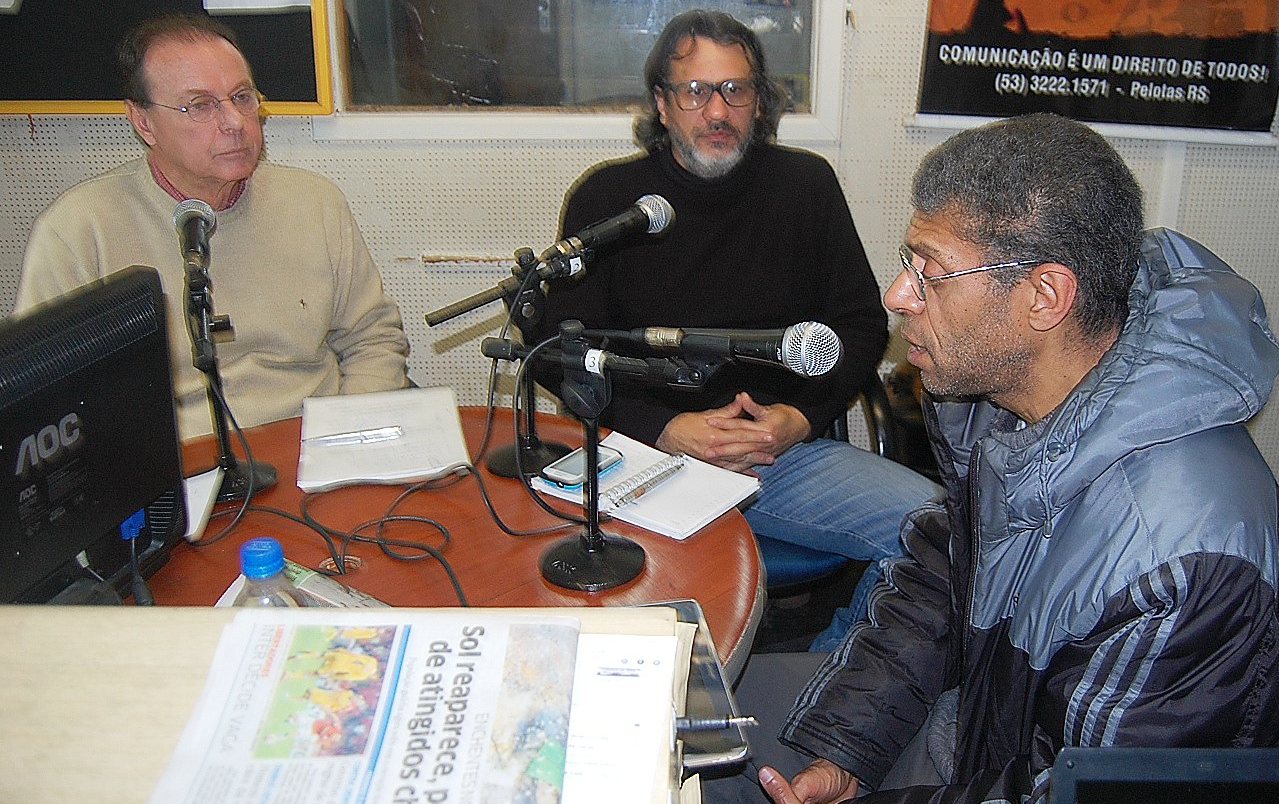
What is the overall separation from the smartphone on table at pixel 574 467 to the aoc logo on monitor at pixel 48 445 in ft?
2.45

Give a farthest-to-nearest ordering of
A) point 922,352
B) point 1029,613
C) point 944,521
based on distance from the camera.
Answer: point 944,521, point 922,352, point 1029,613

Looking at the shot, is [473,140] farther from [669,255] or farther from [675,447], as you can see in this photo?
[675,447]

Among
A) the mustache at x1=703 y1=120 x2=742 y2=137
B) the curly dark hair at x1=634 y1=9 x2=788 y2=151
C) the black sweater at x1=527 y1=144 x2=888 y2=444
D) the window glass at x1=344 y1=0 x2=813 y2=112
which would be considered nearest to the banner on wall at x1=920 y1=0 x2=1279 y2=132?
the window glass at x1=344 y1=0 x2=813 y2=112

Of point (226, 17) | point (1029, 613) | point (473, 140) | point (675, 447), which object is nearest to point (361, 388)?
point (675, 447)

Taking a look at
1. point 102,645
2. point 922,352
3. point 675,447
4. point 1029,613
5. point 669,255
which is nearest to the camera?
point 102,645

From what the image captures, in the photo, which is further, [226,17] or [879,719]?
[226,17]

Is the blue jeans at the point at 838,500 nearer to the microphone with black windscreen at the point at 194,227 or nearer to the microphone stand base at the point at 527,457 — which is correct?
the microphone stand base at the point at 527,457

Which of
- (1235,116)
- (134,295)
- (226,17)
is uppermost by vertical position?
(226,17)

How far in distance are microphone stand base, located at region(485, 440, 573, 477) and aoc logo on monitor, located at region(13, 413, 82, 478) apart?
2.46 ft

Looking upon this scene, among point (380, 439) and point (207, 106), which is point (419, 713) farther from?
point (207, 106)

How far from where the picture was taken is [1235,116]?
295cm

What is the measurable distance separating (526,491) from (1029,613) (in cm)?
86

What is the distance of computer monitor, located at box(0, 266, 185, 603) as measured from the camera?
1.12m

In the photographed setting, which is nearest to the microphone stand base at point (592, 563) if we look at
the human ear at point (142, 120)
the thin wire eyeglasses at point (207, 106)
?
the thin wire eyeglasses at point (207, 106)
